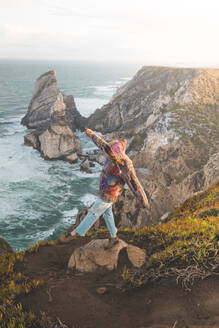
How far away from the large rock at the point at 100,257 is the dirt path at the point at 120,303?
211 millimetres

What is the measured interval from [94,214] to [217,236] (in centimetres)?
270

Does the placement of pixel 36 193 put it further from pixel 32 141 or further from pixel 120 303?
pixel 120 303

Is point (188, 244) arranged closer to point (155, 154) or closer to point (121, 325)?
point (121, 325)

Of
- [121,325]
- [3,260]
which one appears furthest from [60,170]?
[121,325]

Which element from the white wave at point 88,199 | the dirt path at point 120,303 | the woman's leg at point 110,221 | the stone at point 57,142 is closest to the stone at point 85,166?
the stone at point 57,142

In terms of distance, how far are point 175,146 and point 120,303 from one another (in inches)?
850

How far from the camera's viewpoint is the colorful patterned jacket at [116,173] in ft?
15.1

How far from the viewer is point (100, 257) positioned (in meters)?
5.09

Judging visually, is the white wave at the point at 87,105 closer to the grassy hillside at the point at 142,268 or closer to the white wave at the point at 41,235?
the white wave at the point at 41,235

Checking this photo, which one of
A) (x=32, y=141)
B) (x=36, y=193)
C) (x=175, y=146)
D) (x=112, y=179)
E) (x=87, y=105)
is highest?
(x=112, y=179)

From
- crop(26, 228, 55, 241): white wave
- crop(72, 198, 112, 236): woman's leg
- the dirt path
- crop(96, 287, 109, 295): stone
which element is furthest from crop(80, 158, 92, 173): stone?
crop(96, 287, 109, 295): stone

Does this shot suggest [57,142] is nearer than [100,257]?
No

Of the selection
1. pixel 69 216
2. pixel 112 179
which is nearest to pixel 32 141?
pixel 69 216

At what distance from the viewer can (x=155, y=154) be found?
77.6 ft
